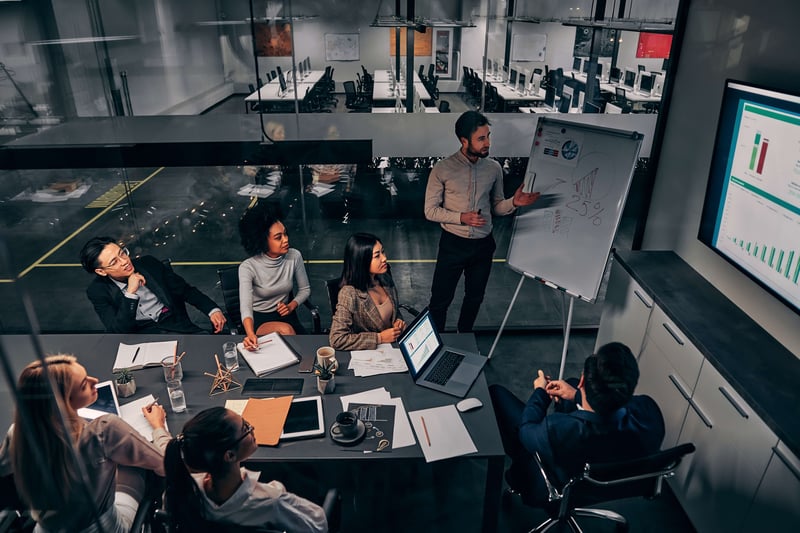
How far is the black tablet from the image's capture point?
8.76 feet

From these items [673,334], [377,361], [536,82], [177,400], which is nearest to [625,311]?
[673,334]

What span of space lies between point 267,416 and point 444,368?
95 cm

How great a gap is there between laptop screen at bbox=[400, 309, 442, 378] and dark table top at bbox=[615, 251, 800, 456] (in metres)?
1.36

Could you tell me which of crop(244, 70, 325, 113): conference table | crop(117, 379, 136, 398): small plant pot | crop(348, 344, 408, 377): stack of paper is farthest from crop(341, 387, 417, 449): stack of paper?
crop(244, 70, 325, 113): conference table

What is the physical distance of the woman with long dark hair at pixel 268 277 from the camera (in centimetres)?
341

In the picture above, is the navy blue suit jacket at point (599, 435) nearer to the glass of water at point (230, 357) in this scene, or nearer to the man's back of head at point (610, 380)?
the man's back of head at point (610, 380)

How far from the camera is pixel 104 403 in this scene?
2537 mm

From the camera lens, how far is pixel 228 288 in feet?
12.1

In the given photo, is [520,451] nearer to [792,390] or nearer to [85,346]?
[792,390]

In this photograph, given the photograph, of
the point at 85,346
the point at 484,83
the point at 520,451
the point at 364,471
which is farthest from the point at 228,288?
the point at 484,83

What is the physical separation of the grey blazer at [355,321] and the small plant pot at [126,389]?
40.4 inches

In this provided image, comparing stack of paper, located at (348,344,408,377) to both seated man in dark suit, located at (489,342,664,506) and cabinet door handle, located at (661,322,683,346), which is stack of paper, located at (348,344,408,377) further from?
cabinet door handle, located at (661,322,683,346)

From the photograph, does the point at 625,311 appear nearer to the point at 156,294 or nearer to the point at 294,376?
the point at 294,376

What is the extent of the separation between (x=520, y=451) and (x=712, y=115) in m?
2.32
